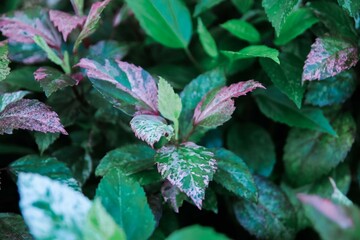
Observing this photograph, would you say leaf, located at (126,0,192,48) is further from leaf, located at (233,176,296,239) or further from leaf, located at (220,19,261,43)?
leaf, located at (233,176,296,239)

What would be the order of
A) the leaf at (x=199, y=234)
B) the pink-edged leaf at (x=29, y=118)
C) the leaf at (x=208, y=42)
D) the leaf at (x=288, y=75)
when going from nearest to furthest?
the leaf at (x=199, y=234), the pink-edged leaf at (x=29, y=118), the leaf at (x=288, y=75), the leaf at (x=208, y=42)

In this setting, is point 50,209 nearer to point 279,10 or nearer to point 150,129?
point 150,129

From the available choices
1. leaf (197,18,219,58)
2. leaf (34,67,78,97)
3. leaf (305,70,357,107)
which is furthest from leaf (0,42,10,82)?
leaf (305,70,357,107)

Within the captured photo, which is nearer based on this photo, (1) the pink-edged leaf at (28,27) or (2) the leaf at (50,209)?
(2) the leaf at (50,209)

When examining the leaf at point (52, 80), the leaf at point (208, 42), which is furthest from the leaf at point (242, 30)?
the leaf at point (52, 80)

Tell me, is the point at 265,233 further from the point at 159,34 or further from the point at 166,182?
the point at 159,34

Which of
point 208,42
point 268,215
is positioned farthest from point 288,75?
point 268,215

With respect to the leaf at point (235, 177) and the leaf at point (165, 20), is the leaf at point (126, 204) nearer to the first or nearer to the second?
the leaf at point (235, 177)
